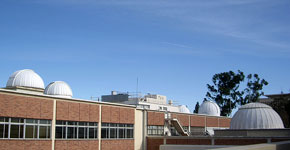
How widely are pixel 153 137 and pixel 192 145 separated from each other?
524cm

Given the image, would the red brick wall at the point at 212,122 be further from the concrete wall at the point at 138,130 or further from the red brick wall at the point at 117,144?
the red brick wall at the point at 117,144

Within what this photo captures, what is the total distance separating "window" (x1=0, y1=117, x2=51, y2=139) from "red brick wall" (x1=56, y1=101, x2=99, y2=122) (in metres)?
1.66

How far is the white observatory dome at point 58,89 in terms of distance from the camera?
49059 millimetres

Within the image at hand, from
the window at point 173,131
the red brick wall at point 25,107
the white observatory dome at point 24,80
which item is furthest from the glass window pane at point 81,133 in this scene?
the window at point 173,131

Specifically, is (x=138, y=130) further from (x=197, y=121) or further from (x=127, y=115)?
(x=197, y=121)

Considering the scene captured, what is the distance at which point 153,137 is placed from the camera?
47000 mm

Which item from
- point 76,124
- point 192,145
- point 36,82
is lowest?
point 192,145

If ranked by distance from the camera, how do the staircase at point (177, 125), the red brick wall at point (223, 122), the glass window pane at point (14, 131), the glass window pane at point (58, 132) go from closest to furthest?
the glass window pane at point (14, 131) < the glass window pane at point (58, 132) < the staircase at point (177, 125) < the red brick wall at point (223, 122)

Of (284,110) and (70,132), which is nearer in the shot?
(70,132)

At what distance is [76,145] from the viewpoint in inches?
1417

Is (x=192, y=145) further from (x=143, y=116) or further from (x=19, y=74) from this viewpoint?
(x=19, y=74)

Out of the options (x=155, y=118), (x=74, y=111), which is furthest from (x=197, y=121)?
(x=74, y=111)

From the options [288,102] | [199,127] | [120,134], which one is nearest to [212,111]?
[199,127]

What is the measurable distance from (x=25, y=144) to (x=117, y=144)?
12973mm
